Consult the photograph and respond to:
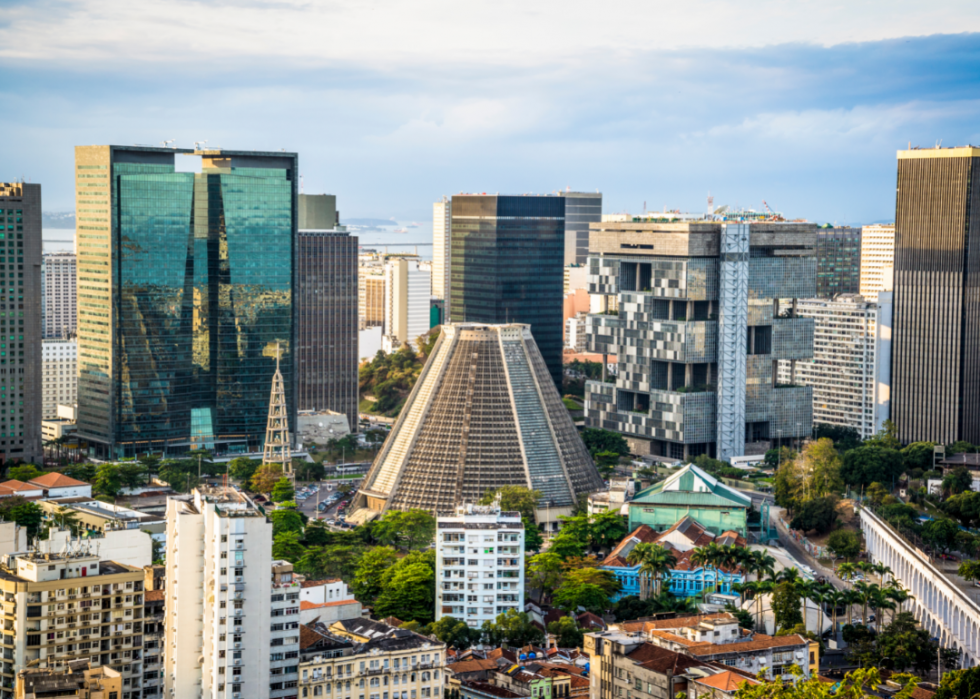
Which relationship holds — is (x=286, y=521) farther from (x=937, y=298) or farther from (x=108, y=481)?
(x=937, y=298)

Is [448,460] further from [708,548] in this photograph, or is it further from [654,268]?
[654,268]

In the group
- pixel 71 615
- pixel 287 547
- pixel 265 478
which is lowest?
pixel 287 547

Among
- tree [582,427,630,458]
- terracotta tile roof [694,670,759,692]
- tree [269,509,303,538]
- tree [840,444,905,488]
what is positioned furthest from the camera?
tree [582,427,630,458]

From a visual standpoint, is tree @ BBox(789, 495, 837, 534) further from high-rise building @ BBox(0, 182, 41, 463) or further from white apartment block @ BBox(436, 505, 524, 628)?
high-rise building @ BBox(0, 182, 41, 463)

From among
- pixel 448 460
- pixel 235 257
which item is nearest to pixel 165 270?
pixel 235 257

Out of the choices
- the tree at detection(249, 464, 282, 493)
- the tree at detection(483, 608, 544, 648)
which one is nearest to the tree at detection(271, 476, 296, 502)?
the tree at detection(249, 464, 282, 493)

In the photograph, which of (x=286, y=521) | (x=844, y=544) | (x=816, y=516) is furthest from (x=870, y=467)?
(x=286, y=521)
